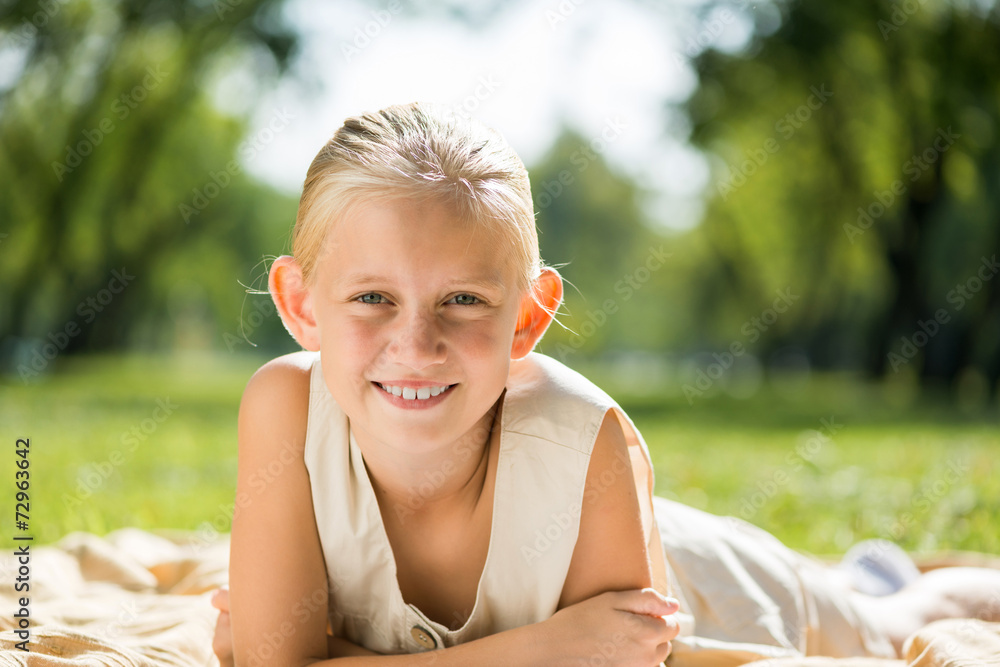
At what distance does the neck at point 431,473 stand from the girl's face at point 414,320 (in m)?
0.13

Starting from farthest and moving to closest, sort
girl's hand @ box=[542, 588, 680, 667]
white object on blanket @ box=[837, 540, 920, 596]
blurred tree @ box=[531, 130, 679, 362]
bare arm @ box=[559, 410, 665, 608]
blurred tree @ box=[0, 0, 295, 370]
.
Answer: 1. blurred tree @ box=[531, 130, 679, 362]
2. blurred tree @ box=[0, 0, 295, 370]
3. white object on blanket @ box=[837, 540, 920, 596]
4. bare arm @ box=[559, 410, 665, 608]
5. girl's hand @ box=[542, 588, 680, 667]

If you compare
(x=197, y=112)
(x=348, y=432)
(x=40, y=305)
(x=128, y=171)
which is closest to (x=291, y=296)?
(x=348, y=432)

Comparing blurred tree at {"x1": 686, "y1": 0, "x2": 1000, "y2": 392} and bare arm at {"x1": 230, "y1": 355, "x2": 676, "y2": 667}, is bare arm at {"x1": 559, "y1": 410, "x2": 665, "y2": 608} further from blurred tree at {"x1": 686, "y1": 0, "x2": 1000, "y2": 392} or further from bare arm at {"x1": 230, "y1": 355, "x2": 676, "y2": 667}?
blurred tree at {"x1": 686, "y1": 0, "x2": 1000, "y2": 392}

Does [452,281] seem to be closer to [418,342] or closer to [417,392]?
[418,342]

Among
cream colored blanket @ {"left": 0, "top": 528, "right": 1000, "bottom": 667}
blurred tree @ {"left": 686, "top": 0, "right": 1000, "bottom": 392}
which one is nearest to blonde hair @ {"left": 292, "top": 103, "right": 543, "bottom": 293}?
cream colored blanket @ {"left": 0, "top": 528, "right": 1000, "bottom": 667}

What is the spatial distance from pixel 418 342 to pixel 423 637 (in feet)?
2.50

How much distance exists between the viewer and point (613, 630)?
1.84 meters

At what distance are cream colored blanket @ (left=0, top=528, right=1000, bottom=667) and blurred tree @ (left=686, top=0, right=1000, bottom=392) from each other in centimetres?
1217

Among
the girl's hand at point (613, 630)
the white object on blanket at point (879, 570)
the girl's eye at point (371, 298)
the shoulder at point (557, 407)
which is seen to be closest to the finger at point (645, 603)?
the girl's hand at point (613, 630)

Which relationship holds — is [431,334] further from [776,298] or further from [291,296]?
[776,298]

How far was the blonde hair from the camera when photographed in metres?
1.78

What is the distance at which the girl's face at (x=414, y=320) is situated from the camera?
173cm

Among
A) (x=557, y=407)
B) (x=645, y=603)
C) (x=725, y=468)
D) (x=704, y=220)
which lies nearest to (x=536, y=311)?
(x=557, y=407)

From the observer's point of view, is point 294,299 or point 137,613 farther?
point 137,613
